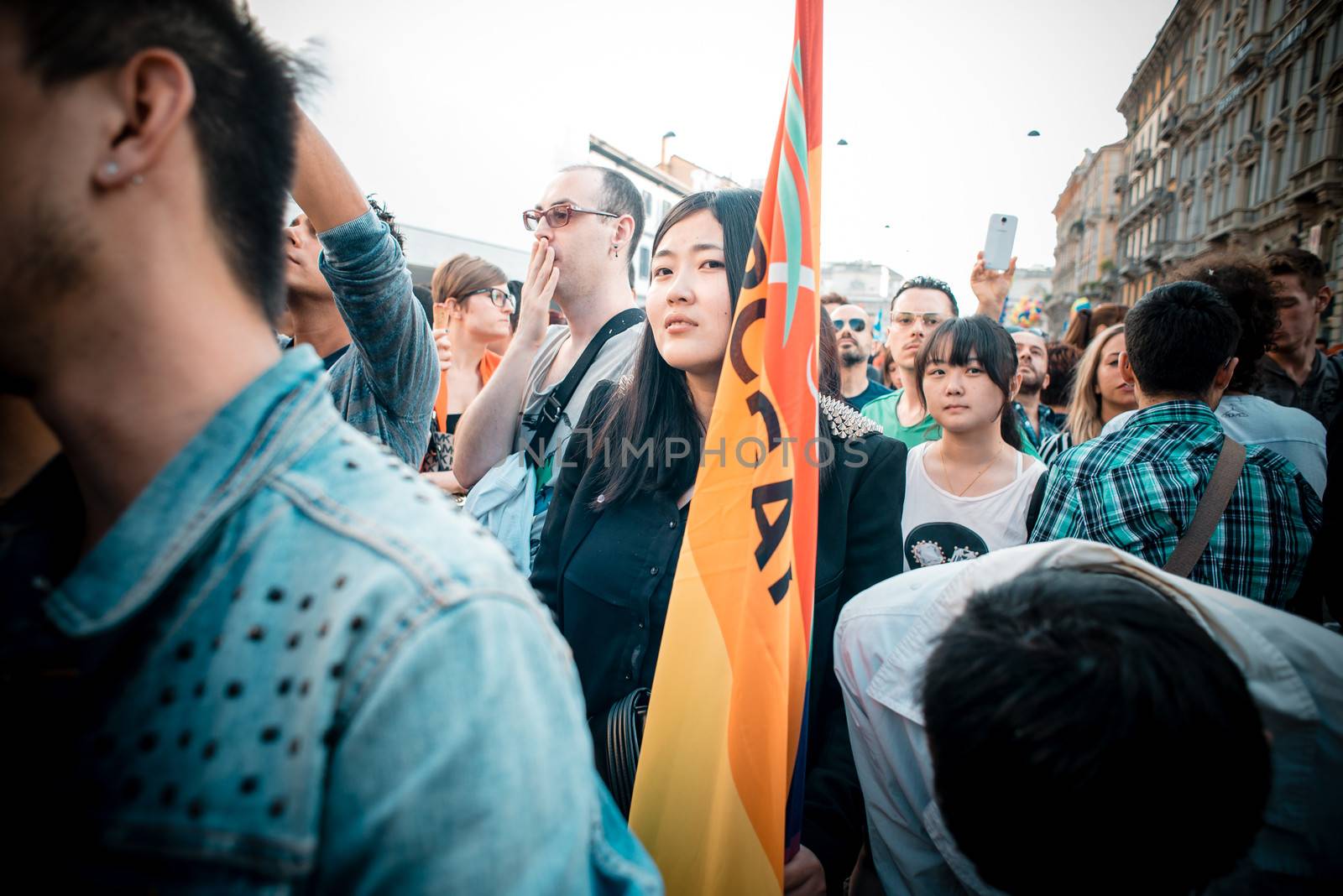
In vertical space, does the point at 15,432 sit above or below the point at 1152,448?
above

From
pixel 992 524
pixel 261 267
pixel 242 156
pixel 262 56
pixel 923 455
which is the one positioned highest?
pixel 262 56

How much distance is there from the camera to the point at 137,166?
2.30 feet

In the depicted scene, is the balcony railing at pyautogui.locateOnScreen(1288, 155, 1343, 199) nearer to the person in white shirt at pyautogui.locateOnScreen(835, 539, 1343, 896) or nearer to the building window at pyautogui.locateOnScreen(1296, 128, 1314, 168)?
the building window at pyautogui.locateOnScreen(1296, 128, 1314, 168)

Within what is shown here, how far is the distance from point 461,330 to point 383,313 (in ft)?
7.88

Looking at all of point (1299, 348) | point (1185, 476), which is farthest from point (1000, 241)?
point (1185, 476)

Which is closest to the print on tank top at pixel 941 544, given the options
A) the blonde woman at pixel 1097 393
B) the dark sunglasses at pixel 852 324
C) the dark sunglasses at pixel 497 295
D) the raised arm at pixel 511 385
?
the blonde woman at pixel 1097 393

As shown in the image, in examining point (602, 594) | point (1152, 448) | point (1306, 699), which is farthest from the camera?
point (1152, 448)

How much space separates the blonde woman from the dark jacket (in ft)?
8.17

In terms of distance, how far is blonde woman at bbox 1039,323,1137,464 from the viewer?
3.75 m

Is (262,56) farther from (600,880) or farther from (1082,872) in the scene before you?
(1082,872)

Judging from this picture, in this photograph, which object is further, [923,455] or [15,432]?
[923,455]

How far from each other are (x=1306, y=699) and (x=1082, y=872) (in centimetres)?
61

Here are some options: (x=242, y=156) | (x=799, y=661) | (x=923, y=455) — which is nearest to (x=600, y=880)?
(x=799, y=661)

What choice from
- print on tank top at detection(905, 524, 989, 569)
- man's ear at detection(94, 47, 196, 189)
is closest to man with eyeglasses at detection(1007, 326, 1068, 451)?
print on tank top at detection(905, 524, 989, 569)
